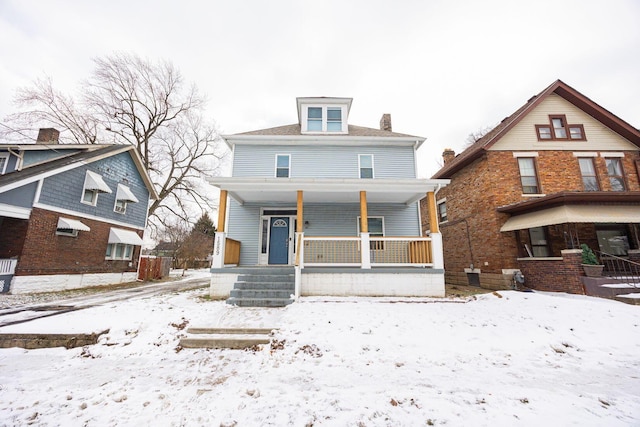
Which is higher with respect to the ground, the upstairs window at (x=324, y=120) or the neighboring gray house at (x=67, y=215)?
the upstairs window at (x=324, y=120)

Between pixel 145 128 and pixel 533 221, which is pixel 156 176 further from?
pixel 533 221

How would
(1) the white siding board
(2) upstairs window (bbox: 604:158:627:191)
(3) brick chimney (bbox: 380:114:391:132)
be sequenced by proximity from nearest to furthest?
(2) upstairs window (bbox: 604:158:627:191)
(1) the white siding board
(3) brick chimney (bbox: 380:114:391:132)

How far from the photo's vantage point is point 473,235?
11.3 metres

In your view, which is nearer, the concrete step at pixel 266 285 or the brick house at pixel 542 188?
the concrete step at pixel 266 285

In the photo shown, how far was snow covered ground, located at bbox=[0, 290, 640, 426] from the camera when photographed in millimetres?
2350

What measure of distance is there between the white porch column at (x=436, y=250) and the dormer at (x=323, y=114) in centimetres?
672

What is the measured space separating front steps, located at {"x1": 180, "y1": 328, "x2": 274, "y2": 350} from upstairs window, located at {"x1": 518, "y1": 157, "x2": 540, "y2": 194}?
39.8ft

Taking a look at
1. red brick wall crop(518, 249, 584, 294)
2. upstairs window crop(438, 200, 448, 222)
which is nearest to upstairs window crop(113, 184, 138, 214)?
upstairs window crop(438, 200, 448, 222)

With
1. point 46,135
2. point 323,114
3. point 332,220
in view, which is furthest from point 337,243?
→ point 46,135

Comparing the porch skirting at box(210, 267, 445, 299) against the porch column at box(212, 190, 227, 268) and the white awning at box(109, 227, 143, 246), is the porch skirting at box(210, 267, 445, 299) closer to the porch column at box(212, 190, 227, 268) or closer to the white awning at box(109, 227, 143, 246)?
the porch column at box(212, 190, 227, 268)

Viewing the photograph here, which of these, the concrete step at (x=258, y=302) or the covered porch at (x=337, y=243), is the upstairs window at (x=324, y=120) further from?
the concrete step at (x=258, y=302)

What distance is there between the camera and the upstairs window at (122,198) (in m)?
13.2

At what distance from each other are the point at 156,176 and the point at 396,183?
1977 cm

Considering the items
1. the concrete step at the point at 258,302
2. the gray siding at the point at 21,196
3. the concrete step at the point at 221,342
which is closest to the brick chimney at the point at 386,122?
the concrete step at the point at 258,302
